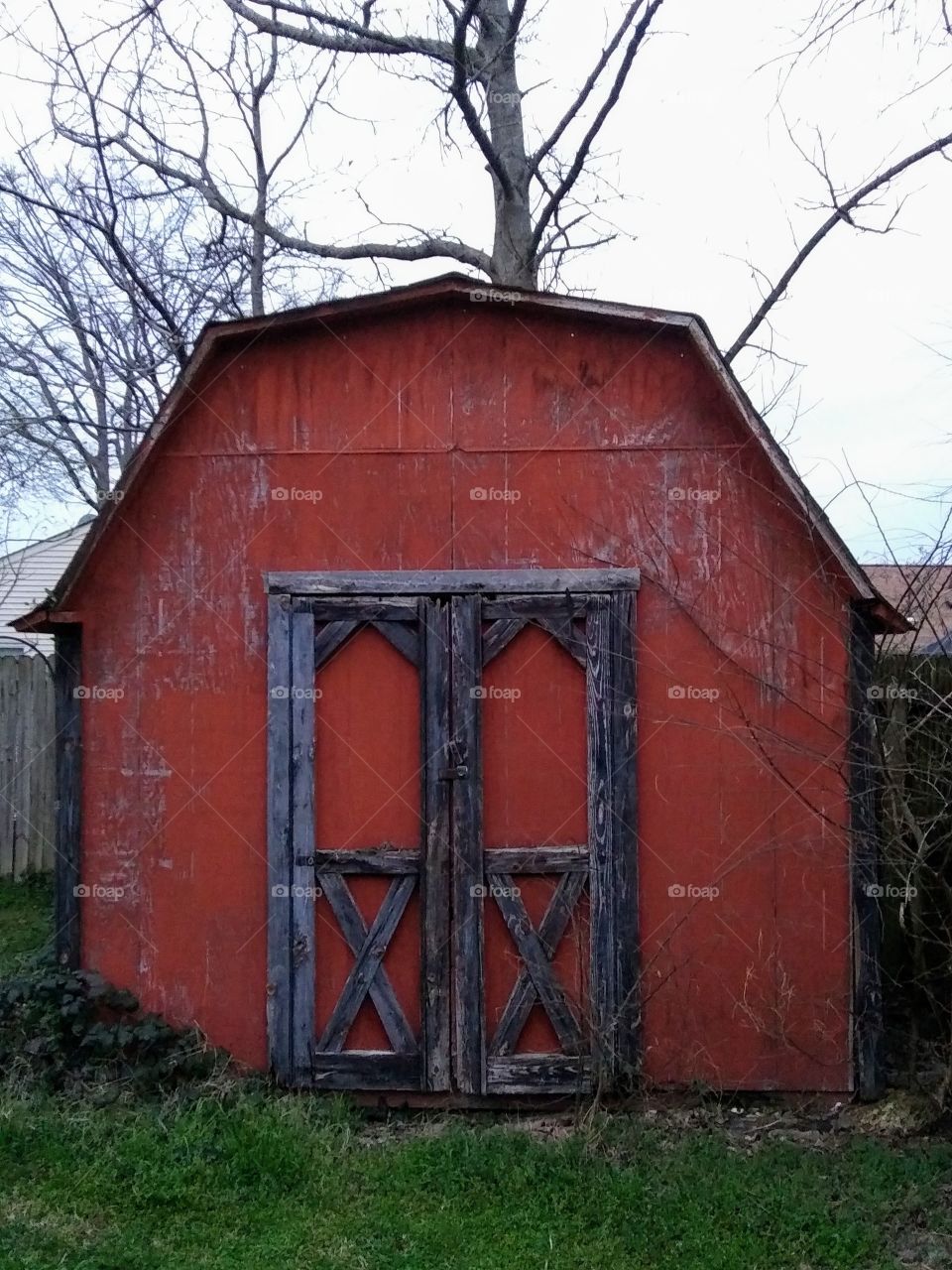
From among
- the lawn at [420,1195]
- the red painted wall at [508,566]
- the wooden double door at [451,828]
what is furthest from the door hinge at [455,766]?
the lawn at [420,1195]

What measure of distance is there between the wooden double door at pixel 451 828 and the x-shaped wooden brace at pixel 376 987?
10mm

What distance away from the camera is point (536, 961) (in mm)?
5945

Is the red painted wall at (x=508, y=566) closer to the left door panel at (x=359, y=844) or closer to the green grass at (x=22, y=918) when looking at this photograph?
the left door panel at (x=359, y=844)

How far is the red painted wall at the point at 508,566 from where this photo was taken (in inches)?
235

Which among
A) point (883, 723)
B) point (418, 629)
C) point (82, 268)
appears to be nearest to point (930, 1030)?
point (883, 723)

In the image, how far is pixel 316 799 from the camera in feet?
20.0

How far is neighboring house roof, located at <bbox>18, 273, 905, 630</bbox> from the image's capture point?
5.80 meters

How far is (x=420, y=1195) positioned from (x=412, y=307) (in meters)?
4.25

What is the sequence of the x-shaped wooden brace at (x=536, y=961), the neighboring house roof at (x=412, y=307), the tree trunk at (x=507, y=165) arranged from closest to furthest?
1. the neighboring house roof at (x=412, y=307)
2. the x-shaped wooden brace at (x=536, y=961)
3. the tree trunk at (x=507, y=165)

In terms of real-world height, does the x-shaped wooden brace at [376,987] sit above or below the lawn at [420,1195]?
above

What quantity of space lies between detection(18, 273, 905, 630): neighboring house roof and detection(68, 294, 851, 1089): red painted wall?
3.7 inches

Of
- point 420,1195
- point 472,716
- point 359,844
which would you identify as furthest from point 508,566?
point 420,1195

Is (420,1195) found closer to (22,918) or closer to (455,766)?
(455,766)

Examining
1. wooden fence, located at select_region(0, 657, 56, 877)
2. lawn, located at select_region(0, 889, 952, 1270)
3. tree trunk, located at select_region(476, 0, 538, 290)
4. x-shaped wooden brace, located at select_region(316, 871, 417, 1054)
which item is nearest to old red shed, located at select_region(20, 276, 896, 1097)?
x-shaped wooden brace, located at select_region(316, 871, 417, 1054)
